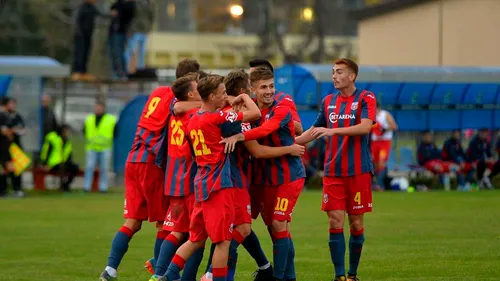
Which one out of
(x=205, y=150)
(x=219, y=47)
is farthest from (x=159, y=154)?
(x=219, y=47)

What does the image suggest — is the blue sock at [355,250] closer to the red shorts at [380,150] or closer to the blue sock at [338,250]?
the blue sock at [338,250]

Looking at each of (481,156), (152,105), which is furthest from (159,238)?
(481,156)

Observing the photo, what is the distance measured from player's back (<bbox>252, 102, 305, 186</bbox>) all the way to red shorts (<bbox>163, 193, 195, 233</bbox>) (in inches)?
26.7

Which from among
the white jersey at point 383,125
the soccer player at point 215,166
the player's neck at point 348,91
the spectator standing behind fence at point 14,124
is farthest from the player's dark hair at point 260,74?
the white jersey at point 383,125

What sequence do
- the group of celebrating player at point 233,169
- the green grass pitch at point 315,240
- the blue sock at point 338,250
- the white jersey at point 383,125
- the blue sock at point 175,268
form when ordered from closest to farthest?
the group of celebrating player at point 233,169 → the blue sock at point 175,268 → the blue sock at point 338,250 → the green grass pitch at point 315,240 → the white jersey at point 383,125

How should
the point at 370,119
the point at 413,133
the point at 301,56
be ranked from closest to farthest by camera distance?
the point at 370,119
the point at 413,133
the point at 301,56

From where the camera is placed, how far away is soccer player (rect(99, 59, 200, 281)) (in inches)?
424

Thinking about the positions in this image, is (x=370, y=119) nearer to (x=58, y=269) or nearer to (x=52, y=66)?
(x=58, y=269)

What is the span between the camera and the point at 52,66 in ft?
83.7

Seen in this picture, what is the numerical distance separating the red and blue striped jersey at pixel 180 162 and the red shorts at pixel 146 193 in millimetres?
444

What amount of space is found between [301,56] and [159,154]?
48211mm

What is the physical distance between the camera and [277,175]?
33.4 feet

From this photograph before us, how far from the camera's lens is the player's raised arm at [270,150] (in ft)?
32.4

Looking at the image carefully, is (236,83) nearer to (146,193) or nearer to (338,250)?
(146,193)
